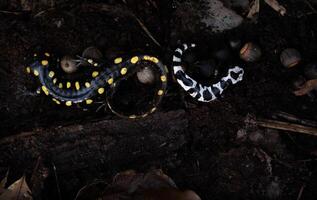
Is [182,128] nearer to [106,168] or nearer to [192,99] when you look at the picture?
[192,99]

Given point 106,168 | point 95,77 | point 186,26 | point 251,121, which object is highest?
point 186,26

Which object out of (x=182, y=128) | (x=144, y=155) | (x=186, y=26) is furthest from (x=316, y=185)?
(x=186, y=26)

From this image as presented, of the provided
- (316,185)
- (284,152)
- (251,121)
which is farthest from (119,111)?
(316,185)

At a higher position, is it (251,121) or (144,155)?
(251,121)

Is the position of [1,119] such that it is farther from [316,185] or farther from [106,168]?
[316,185]

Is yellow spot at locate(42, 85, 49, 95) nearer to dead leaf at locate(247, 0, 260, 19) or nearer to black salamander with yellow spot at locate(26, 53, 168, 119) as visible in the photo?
black salamander with yellow spot at locate(26, 53, 168, 119)

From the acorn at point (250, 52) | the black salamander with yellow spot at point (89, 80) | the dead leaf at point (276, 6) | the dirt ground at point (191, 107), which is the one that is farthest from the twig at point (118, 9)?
the dead leaf at point (276, 6)
